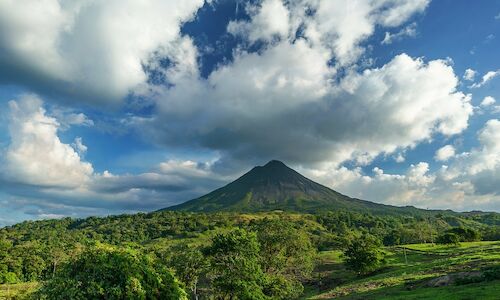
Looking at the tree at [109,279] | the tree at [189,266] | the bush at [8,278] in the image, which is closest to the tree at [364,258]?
the tree at [189,266]

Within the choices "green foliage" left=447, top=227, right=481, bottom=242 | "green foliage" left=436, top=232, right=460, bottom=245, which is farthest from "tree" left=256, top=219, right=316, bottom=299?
"green foliage" left=447, top=227, right=481, bottom=242

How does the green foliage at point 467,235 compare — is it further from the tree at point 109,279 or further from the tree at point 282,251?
the tree at point 109,279

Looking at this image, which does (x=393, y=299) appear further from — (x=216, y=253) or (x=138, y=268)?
(x=138, y=268)

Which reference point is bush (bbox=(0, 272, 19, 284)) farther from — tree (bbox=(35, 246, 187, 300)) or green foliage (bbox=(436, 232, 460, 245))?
green foliage (bbox=(436, 232, 460, 245))

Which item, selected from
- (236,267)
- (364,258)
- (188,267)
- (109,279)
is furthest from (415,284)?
(109,279)

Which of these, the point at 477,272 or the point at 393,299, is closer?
the point at 393,299

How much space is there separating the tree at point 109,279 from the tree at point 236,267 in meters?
18.8

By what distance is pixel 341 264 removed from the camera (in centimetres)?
10981

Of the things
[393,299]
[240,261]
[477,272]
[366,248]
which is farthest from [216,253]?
[366,248]

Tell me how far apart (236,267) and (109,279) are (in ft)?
82.5

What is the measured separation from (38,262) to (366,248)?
4647 inches

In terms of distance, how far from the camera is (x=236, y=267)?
1799 inches

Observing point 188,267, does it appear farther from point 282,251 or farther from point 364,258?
point 364,258

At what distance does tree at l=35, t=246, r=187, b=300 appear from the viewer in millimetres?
21594
